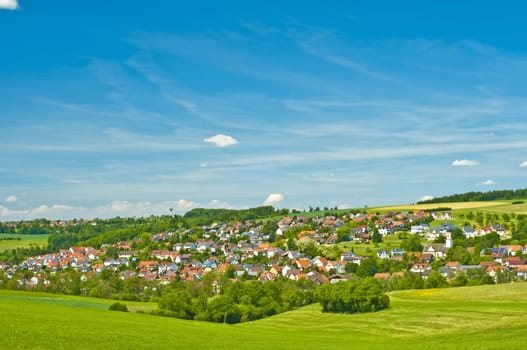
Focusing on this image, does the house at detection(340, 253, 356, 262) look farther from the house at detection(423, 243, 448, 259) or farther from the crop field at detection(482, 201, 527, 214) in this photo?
the crop field at detection(482, 201, 527, 214)

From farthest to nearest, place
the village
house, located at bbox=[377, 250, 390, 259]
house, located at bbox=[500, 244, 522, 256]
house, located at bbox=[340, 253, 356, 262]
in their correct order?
house, located at bbox=[340, 253, 356, 262] → house, located at bbox=[377, 250, 390, 259] → house, located at bbox=[500, 244, 522, 256] → the village

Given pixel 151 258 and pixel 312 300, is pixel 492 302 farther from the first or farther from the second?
pixel 151 258

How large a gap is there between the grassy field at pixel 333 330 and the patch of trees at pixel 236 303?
10175mm

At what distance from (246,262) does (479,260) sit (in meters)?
64.5

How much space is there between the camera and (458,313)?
5388 centimetres

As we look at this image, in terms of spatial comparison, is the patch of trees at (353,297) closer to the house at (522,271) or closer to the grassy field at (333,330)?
the grassy field at (333,330)

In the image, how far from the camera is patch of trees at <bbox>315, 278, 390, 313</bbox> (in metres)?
69.0

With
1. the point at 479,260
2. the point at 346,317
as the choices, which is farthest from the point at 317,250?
the point at 346,317

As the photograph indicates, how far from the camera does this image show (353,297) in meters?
70.7

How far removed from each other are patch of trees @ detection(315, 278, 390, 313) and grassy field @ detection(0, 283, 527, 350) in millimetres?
2093

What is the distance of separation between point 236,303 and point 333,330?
33474 millimetres

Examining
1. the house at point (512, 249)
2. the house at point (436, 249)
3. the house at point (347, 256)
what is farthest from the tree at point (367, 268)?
the house at point (512, 249)

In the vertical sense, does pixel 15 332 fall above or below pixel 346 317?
above

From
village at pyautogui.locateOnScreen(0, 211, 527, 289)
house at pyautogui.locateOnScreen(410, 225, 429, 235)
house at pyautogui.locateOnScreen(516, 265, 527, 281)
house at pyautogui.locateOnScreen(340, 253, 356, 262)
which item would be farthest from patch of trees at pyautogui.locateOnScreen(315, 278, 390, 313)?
house at pyautogui.locateOnScreen(410, 225, 429, 235)
